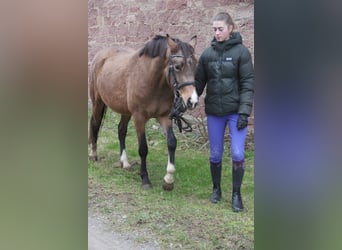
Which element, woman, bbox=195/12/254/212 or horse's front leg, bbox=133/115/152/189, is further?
horse's front leg, bbox=133/115/152/189

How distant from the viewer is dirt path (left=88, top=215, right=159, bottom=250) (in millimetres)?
2027

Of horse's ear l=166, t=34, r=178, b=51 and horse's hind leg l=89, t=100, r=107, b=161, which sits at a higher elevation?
horse's ear l=166, t=34, r=178, b=51

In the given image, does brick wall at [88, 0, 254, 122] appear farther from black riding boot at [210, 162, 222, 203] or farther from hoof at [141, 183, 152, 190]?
hoof at [141, 183, 152, 190]

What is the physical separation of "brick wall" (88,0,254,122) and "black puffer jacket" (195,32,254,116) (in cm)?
5

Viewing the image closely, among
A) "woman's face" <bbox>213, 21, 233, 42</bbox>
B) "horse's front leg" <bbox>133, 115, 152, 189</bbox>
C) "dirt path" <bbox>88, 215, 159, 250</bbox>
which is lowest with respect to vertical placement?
"dirt path" <bbox>88, 215, 159, 250</bbox>

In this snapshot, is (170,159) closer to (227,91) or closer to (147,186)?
(147,186)

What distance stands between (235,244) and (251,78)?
0.73 meters

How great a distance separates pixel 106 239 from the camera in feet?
6.73

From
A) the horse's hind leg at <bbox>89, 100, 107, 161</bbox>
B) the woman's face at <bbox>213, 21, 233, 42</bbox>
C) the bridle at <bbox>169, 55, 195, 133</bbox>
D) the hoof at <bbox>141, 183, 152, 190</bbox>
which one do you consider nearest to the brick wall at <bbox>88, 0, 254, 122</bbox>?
the woman's face at <bbox>213, 21, 233, 42</bbox>

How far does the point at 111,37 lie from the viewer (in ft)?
6.92

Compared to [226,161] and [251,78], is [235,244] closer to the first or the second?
[226,161]

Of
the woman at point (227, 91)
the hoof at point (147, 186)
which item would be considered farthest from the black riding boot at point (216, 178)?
the hoof at point (147, 186)

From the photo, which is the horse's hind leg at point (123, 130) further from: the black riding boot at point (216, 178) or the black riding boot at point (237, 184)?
the black riding boot at point (237, 184)
